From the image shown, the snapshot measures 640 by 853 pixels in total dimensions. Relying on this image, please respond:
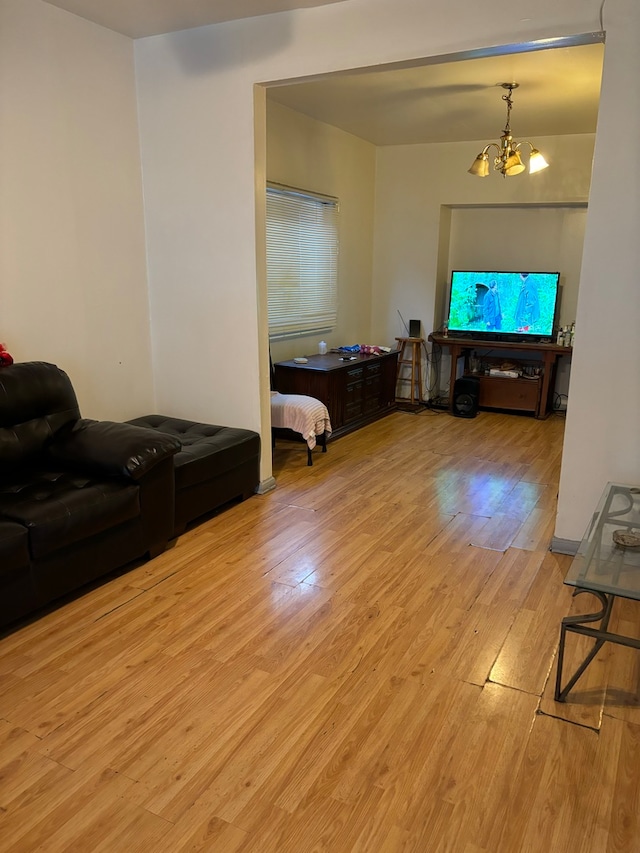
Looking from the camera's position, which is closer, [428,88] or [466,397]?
[428,88]

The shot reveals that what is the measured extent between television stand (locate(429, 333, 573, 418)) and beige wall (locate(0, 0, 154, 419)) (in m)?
3.48

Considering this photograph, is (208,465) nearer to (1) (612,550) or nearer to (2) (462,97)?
(1) (612,550)

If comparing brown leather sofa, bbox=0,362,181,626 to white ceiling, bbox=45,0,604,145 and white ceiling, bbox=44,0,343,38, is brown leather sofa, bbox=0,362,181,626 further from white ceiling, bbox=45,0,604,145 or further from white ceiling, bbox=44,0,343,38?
white ceiling, bbox=45,0,604,145

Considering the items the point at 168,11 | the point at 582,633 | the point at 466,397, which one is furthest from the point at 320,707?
the point at 466,397

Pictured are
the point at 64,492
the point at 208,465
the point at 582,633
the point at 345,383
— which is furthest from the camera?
the point at 345,383

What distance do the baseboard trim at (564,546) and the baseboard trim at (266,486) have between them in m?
1.82

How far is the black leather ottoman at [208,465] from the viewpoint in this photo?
337cm

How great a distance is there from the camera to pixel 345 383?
546 cm

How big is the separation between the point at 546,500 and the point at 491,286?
10.4 feet

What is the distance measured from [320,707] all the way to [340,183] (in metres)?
5.17

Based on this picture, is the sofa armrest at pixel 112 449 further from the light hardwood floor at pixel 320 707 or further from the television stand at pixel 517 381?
the television stand at pixel 517 381

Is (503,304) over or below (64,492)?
over

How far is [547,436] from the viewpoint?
5.68 m

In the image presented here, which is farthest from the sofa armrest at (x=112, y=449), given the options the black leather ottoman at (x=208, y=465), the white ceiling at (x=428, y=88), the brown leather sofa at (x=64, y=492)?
the white ceiling at (x=428, y=88)
